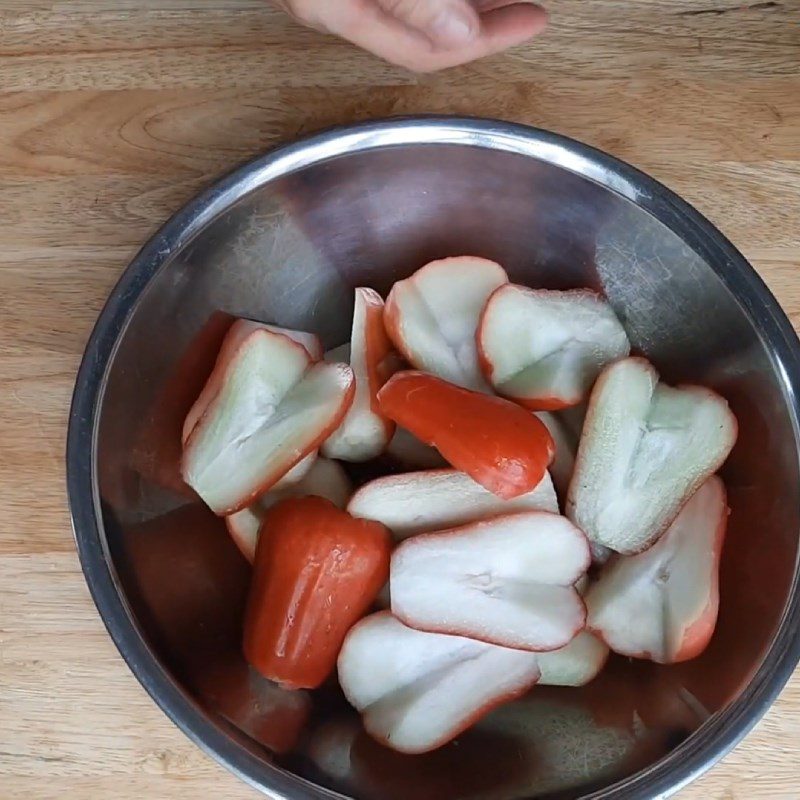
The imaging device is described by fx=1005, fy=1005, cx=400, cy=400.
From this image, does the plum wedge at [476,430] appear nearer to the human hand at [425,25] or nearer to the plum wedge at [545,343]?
the plum wedge at [545,343]

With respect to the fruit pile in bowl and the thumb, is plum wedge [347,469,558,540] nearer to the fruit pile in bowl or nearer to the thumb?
the fruit pile in bowl

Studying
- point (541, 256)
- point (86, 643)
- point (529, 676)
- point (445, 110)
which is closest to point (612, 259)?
point (541, 256)

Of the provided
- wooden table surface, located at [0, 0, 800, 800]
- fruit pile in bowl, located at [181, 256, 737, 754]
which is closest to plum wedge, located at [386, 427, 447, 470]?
fruit pile in bowl, located at [181, 256, 737, 754]

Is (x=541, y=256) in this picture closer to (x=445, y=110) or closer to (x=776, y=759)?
(x=445, y=110)

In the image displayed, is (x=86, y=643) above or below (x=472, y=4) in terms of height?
below

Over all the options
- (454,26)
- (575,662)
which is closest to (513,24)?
(454,26)
